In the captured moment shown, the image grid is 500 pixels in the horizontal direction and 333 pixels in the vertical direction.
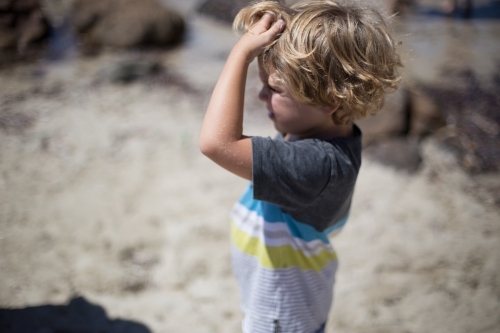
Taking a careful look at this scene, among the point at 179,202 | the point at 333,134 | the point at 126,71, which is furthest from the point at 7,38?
the point at 333,134

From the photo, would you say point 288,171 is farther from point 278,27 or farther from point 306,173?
point 278,27

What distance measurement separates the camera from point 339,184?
4.02 ft

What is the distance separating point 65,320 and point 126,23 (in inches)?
181

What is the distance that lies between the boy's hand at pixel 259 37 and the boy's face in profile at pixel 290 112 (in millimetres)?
84

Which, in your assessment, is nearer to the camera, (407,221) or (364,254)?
(364,254)

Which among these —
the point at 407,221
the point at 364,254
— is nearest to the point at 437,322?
the point at 364,254

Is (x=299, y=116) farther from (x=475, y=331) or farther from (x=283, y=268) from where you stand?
(x=475, y=331)

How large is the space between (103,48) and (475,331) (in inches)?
202

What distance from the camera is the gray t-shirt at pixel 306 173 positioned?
1092 mm

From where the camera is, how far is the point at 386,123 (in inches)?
145

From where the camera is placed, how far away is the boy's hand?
1.16 m

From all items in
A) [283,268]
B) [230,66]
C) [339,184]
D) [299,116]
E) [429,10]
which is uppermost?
[230,66]

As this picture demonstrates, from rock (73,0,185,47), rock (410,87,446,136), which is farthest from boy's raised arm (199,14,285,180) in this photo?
rock (73,0,185,47)

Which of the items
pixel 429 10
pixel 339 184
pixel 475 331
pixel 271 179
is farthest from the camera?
pixel 429 10
